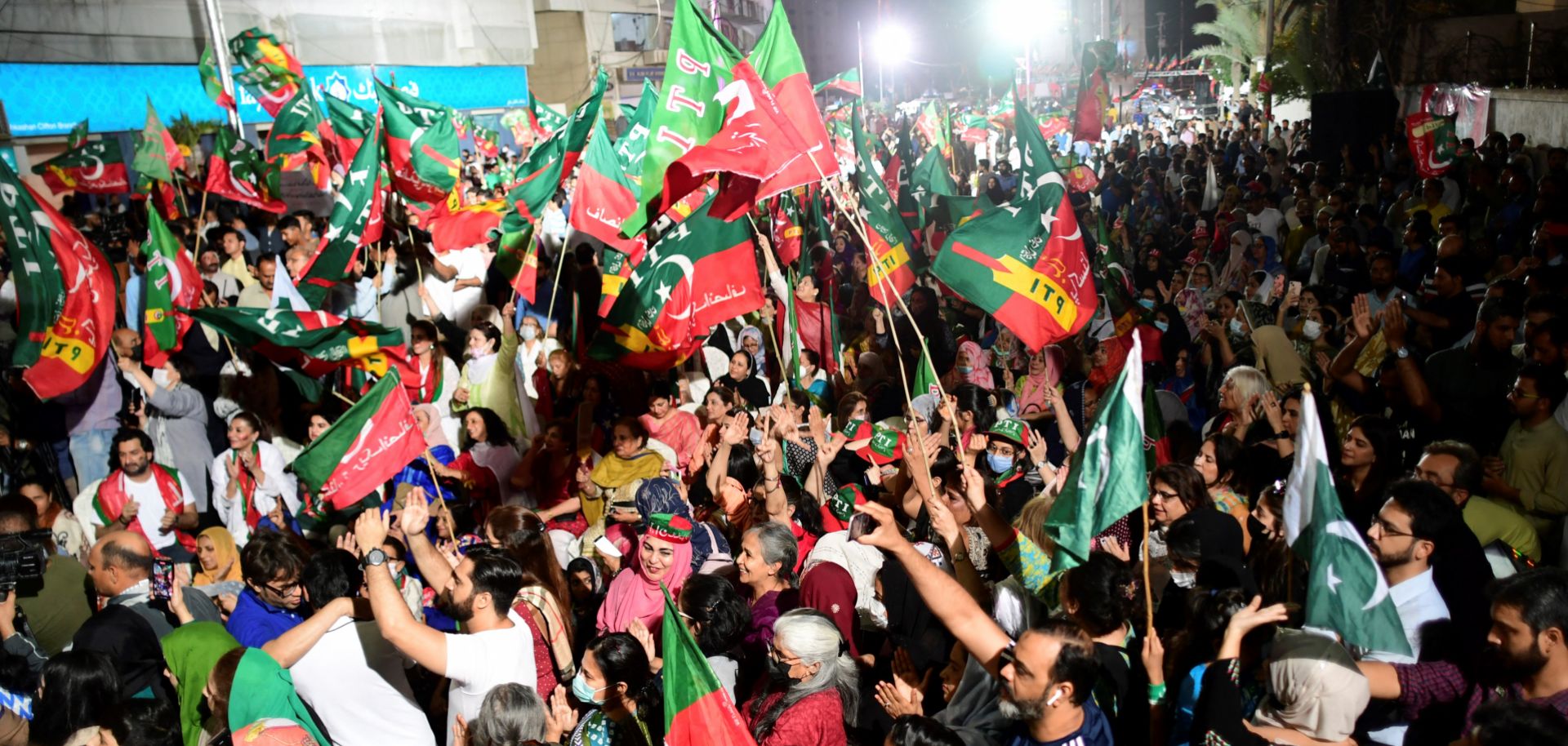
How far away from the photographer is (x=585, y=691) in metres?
3.99

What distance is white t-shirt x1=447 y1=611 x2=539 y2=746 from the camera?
153 inches

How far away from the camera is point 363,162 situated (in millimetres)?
9305

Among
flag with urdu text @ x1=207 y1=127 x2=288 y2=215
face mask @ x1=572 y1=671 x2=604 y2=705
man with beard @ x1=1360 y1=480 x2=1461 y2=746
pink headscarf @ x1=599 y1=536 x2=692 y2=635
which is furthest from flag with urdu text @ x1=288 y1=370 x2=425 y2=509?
flag with urdu text @ x1=207 y1=127 x2=288 y2=215

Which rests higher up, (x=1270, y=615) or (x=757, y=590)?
(x=1270, y=615)

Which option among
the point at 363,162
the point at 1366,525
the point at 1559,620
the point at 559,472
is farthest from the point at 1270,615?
the point at 363,162

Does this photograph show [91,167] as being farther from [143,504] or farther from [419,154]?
[143,504]

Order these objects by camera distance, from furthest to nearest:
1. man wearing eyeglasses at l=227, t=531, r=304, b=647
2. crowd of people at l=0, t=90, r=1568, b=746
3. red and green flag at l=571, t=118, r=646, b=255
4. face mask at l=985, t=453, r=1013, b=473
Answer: red and green flag at l=571, t=118, r=646, b=255 → face mask at l=985, t=453, r=1013, b=473 → man wearing eyeglasses at l=227, t=531, r=304, b=647 → crowd of people at l=0, t=90, r=1568, b=746

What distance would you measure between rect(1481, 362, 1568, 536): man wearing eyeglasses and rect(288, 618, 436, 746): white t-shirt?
15.6 ft

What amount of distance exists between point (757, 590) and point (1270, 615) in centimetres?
205

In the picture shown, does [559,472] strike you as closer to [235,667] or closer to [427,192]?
[235,667]

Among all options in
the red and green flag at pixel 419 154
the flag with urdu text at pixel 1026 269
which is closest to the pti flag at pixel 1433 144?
the flag with urdu text at pixel 1026 269

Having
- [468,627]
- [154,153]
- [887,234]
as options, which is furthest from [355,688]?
[154,153]

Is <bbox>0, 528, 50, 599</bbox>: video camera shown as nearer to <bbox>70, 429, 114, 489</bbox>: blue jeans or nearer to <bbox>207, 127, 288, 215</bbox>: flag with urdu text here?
<bbox>70, 429, 114, 489</bbox>: blue jeans

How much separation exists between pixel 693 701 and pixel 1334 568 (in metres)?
1.94
